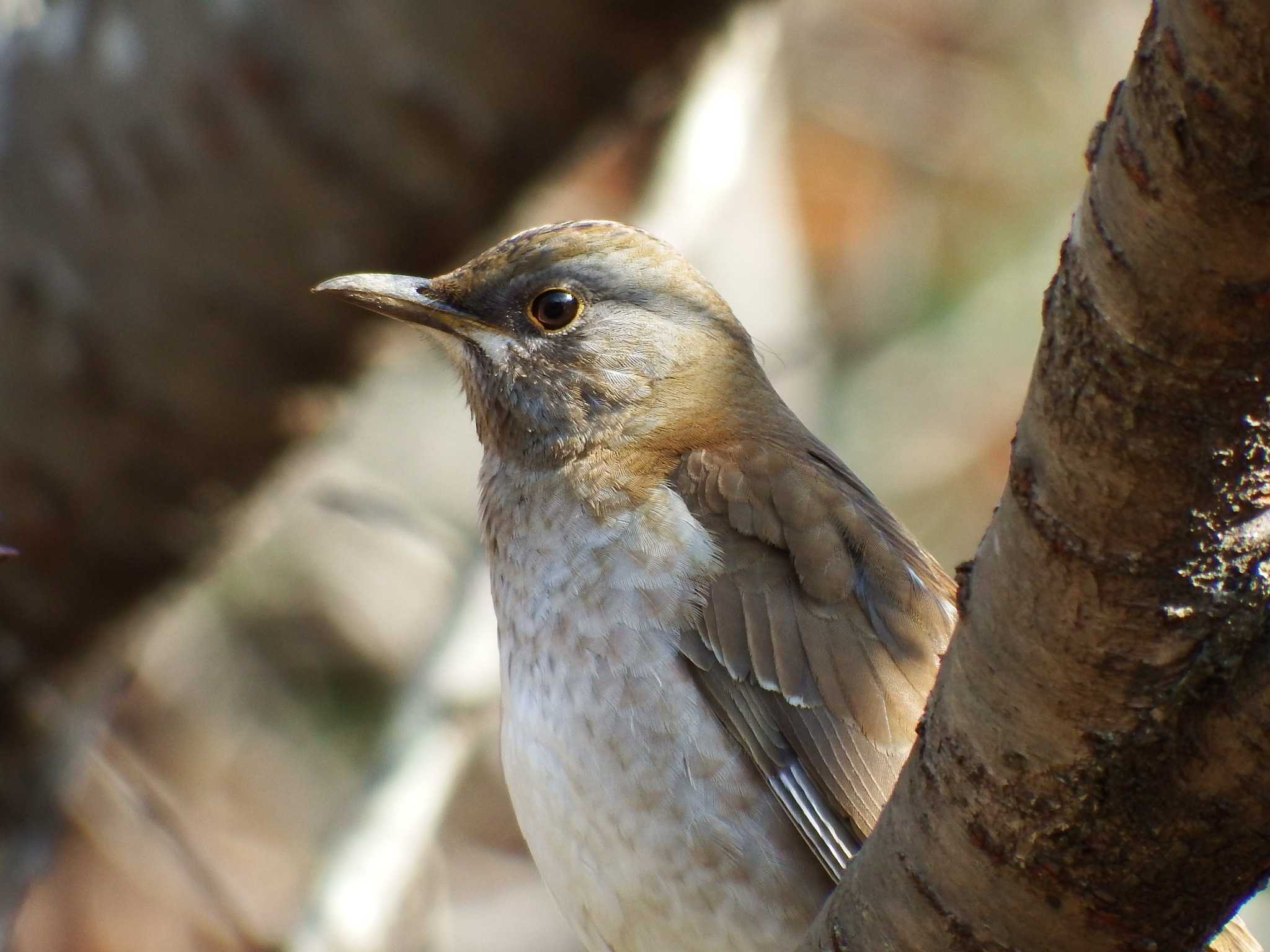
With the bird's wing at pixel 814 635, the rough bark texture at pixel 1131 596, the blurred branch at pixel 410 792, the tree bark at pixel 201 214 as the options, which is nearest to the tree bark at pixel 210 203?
the tree bark at pixel 201 214

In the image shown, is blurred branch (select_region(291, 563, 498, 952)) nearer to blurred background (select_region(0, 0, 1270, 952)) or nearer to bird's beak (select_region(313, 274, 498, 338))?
blurred background (select_region(0, 0, 1270, 952))

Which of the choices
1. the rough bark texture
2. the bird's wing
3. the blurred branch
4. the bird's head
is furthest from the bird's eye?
the rough bark texture

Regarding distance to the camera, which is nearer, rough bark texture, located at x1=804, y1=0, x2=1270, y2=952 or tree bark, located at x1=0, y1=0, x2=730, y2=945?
rough bark texture, located at x1=804, y1=0, x2=1270, y2=952

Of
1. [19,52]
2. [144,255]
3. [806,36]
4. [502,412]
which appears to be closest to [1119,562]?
[502,412]

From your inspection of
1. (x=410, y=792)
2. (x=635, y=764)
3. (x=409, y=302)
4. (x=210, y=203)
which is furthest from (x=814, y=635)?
(x=210, y=203)

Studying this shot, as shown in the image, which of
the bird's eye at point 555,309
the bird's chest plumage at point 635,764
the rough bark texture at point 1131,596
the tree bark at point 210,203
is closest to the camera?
the rough bark texture at point 1131,596

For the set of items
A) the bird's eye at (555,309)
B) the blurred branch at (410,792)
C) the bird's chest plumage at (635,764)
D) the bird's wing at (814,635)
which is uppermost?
the bird's eye at (555,309)

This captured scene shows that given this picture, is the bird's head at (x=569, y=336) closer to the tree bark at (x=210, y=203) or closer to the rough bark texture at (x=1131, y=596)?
the tree bark at (x=210, y=203)
